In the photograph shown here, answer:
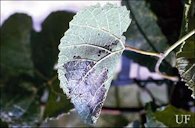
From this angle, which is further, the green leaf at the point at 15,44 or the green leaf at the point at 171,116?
the green leaf at the point at 15,44

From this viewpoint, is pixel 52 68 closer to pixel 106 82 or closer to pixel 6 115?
pixel 6 115

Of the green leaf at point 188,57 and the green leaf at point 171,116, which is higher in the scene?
the green leaf at point 188,57

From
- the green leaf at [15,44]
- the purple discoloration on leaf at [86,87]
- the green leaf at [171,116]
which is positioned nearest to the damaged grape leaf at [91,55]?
the purple discoloration on leaf at [86,87]

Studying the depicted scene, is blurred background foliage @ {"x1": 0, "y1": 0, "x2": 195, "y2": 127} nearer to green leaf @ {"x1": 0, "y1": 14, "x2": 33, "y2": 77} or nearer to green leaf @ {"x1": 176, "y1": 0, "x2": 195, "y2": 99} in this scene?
green leaf @ {"x1": 0, "y1": 14, "x2": 33, "y2": 77}

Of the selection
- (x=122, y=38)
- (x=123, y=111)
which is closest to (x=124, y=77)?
(x=123, y=111)

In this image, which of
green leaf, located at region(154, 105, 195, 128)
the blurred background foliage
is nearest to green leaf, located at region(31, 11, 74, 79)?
the blurred background foliage

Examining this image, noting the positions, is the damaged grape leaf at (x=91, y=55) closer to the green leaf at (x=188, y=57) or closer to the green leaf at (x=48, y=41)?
the green leaf at (x=188, y=57)

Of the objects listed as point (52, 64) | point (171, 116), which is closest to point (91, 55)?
point (171, 116)
